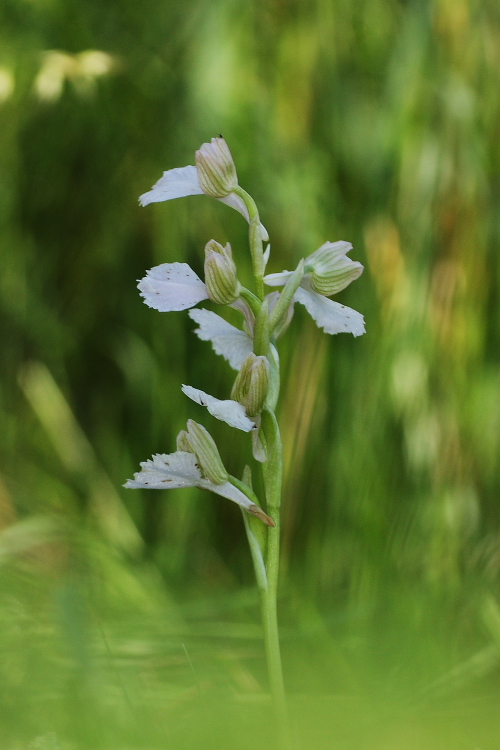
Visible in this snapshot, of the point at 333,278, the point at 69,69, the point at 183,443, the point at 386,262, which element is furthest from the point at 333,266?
the point at 69,69

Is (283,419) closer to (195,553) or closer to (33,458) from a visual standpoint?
(195,553)

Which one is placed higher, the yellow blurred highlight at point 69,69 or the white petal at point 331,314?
the yellow blurred highlight at point 69,69

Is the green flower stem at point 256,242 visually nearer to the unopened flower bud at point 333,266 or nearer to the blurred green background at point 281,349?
the unopened flower bud at point 333,266

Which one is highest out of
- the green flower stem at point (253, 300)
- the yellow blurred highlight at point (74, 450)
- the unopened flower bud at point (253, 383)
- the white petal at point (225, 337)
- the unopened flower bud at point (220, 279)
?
the unopened flower bud at point (220, 279)

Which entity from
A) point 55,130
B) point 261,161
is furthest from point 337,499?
point 55,130

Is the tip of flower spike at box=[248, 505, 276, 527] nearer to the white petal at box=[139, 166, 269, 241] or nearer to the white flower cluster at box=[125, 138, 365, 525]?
the white flower cluster at box=[125, 138, 365, 525]

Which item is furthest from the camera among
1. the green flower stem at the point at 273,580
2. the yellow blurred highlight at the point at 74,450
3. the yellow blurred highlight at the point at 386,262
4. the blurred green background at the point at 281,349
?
the yellow blurred highlight at the point at 74,450

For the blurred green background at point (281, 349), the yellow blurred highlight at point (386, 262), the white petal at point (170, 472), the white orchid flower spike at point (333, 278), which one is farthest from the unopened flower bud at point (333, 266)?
the yellow blurred highlight at point (386, 262)
